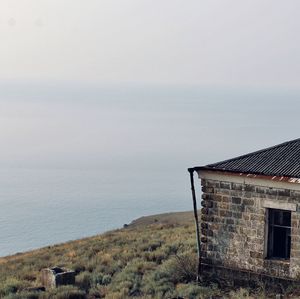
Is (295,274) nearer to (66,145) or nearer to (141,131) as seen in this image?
(66,145)

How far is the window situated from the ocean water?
3459 cm

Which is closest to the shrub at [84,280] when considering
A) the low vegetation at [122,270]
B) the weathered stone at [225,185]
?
the low vegetation at [122,270]

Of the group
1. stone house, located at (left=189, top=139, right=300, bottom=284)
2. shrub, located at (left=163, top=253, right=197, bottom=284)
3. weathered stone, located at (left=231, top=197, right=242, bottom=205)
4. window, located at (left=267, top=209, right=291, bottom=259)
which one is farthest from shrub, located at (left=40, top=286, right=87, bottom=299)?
window, located at (left=267, top=209, right=291, bottom=259)

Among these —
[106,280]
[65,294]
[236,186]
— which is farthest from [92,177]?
[65,294]

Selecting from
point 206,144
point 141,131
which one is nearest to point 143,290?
point 206,144

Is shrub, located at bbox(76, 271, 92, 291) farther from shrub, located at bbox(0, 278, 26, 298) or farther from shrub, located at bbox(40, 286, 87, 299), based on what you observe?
shrub, located at bbox(0, 278, 26, 298)

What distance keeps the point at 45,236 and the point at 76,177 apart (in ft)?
126

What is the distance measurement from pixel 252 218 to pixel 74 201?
58297mm

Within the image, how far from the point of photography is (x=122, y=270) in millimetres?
18000

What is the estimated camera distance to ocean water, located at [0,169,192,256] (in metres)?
56.1

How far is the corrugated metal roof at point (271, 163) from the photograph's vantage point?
15.1 meters

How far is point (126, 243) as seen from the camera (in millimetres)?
24203

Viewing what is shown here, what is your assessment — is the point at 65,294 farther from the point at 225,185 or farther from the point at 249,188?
the point at 249,188

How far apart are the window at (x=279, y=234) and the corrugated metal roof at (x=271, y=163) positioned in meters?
0.92
